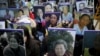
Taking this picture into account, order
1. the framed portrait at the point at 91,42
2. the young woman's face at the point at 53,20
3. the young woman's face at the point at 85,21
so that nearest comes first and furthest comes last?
the framed portrait at the point at 91,42 < the young woman's face at the point at 85,21 < the young woman's face at the point at 53,20

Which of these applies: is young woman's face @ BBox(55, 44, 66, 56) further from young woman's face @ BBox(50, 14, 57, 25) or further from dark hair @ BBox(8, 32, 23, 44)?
young woman's face @ BBox(50, 14, 57, 25)

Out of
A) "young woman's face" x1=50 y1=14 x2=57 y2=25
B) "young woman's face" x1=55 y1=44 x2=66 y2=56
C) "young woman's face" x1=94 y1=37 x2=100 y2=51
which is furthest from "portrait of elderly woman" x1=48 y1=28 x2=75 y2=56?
"young woman's face" x1=50 y1=14 x2=57 y2=25

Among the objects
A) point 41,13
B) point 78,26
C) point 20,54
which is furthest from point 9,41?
point 41,13

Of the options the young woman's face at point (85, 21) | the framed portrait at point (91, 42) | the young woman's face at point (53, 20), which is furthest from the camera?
the young woman's face at point (53, 20)

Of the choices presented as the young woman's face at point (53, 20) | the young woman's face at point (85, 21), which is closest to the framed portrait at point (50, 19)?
the young woman's face at point (53, 20)

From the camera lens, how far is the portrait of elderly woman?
1374 millimetres

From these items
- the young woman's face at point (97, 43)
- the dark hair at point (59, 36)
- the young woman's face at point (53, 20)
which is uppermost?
the young woman's face at point (53, 20)

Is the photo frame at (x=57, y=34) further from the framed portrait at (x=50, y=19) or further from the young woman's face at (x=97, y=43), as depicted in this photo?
the framed portrait at (x=50, y=19)

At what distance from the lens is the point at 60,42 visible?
138cm

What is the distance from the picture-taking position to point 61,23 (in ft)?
5.93

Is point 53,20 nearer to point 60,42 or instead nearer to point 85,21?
point 85,21

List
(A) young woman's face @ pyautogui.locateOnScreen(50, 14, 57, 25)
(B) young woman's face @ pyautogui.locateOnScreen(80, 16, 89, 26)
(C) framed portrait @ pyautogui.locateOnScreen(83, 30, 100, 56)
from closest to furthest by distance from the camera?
(C) framed portrait @ pyautogui.locateOnScreen(83, 30, 100, 56)
(B) young woman's face @ pyautogui.locateOnScreen(80, 16, 89, 26)
(A) young woman's face @ pyautogui.locateOnScreen(50, 14, 57, 25)

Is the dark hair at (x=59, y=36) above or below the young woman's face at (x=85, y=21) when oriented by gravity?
below

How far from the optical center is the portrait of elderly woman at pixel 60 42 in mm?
1374
